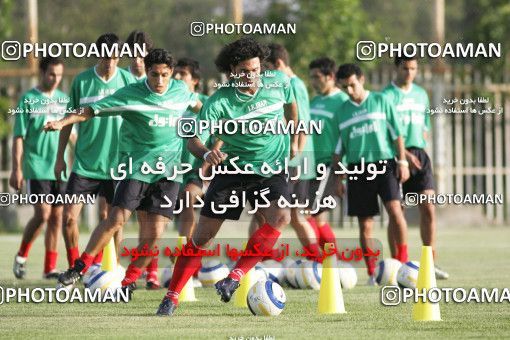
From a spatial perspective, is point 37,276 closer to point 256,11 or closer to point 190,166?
point 190,166

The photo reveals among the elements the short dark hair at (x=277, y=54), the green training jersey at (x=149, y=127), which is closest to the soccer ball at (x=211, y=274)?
the green training jersey at (x=149, y=127)

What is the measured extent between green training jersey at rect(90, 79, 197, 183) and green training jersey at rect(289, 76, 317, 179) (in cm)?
191

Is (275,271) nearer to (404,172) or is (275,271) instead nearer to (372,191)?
(372,191)

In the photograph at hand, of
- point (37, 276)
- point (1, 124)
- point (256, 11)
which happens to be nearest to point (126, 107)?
point (37, 276)

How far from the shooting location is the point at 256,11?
36.6m

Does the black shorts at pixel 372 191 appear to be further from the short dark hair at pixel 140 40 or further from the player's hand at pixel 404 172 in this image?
the short dark hair at pixel 140 40

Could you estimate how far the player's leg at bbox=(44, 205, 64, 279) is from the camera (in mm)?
14250

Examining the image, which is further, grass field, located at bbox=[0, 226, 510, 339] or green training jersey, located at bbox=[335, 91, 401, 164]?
green training jersey, located at bbox=[335, 91, 401, 164]

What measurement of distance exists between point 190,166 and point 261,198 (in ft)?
8.06

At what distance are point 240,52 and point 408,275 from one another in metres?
3.00

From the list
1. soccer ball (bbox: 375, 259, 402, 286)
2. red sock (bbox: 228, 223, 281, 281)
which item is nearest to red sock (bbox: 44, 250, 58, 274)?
soccer ball (bbox: 375, 259, 402, 286)

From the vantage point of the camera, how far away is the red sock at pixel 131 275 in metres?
11.5

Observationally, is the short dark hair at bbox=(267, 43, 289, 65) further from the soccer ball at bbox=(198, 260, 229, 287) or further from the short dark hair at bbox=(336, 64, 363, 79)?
the soccer ball at bbox=(198, 260, 229, 287)

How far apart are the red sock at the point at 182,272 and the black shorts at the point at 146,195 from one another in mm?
1072
